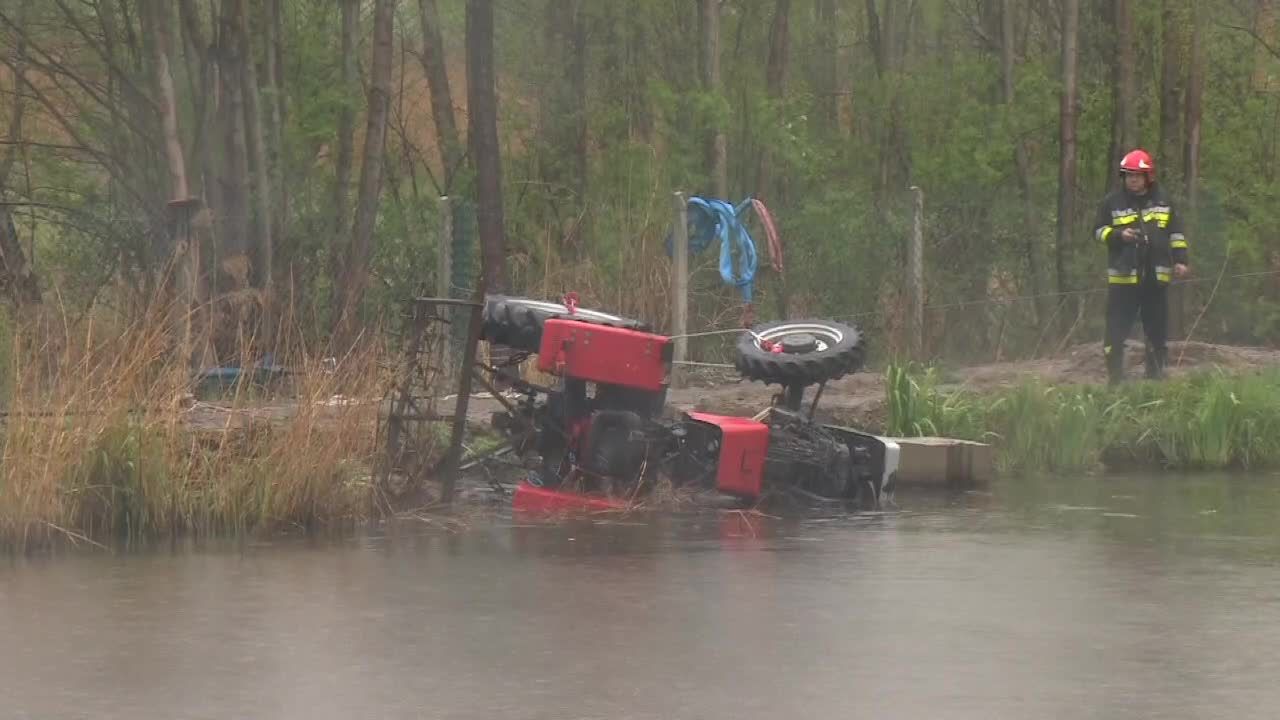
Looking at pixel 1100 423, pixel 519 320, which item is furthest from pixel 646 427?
pixel 1100 423

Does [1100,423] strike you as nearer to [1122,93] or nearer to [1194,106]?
[1122,93]

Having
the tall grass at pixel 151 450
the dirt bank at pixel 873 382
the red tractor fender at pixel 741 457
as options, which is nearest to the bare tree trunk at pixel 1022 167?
the dirt bank at pixel 873 382

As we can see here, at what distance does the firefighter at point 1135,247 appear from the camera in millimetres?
19969

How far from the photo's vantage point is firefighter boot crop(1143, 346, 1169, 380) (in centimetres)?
2036

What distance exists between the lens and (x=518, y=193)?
35500 millimetres

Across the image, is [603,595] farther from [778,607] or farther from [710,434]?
[710,434]

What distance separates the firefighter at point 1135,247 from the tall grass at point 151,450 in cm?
810

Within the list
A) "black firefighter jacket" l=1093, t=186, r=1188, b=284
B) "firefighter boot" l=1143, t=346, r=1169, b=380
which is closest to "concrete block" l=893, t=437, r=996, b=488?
"black firefighter jacket" l=1093, t=186, r=1188, b=284

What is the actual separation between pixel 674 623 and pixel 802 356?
5106mm

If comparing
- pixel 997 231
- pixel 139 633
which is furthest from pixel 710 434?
pixel 997 231

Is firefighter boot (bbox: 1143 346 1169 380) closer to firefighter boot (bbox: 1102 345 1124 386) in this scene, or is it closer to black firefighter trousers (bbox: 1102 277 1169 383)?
black firefighter trousers (bbox: 1102 277 1169 383)

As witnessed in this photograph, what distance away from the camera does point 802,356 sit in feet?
49.5

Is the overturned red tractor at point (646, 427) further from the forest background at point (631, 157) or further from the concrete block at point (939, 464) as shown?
the forest background at point (631, 157)

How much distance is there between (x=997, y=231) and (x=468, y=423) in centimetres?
1203
